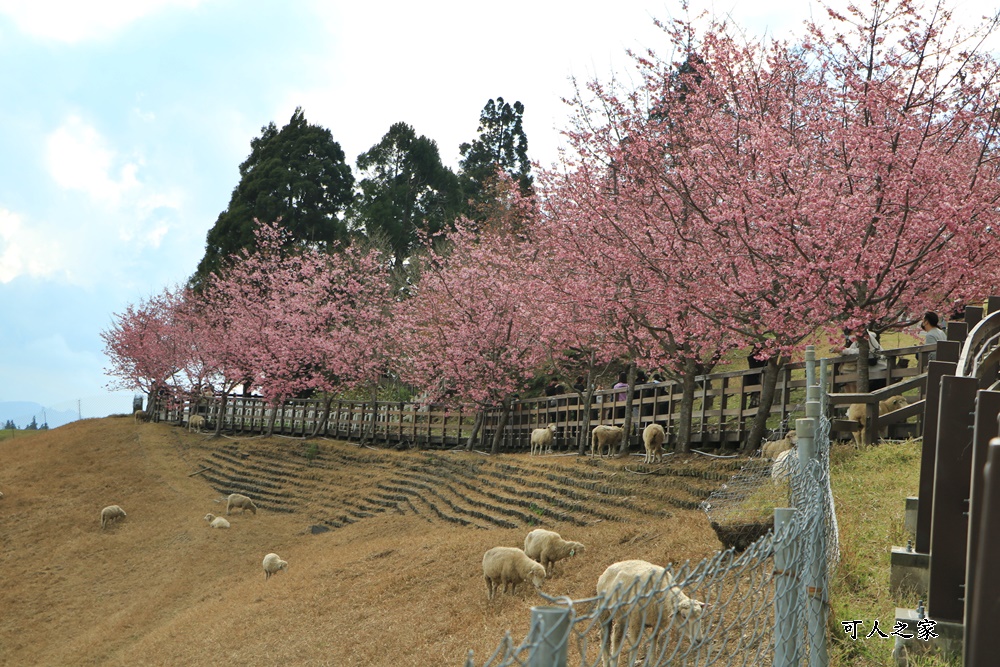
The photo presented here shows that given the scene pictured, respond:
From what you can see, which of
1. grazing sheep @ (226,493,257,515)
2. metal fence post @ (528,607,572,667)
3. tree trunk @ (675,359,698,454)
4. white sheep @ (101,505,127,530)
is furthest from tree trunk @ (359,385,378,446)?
metal fence post @ (528,607,572,667)

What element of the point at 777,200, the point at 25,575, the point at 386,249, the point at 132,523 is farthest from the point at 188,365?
the point at 777,200

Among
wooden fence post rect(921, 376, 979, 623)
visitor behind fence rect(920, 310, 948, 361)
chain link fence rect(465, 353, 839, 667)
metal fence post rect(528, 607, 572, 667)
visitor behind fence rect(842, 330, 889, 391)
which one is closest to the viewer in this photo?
metal fence post rect(528, 607, 572, 667)

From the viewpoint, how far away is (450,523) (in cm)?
1973

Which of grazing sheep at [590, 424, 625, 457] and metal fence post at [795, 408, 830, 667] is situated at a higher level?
metal fence post at [795, 408, 830, 667]

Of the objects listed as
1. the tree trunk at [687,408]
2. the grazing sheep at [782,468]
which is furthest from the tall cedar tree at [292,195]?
the grazing sheep at [782,468]

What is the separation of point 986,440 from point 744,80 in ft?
51.0

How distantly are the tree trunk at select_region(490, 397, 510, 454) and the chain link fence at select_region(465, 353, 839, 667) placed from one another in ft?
58.7

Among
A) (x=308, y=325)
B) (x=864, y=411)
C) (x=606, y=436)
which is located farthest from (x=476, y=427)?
(x=864, y=411)

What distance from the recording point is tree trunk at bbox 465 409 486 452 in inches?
1196

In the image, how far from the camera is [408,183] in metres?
55.8

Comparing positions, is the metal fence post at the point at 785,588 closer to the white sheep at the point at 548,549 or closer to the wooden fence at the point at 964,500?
the wooden fence at the point at 964,500

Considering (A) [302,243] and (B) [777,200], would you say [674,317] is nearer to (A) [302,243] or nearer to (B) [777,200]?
(B) [777,200]

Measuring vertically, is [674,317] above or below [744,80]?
below

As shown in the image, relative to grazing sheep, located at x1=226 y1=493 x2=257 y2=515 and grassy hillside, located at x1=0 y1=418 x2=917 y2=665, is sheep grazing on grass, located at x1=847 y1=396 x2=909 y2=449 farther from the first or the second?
grazing sheep, located at x1=226 y1=493 x2=257 y2=515
